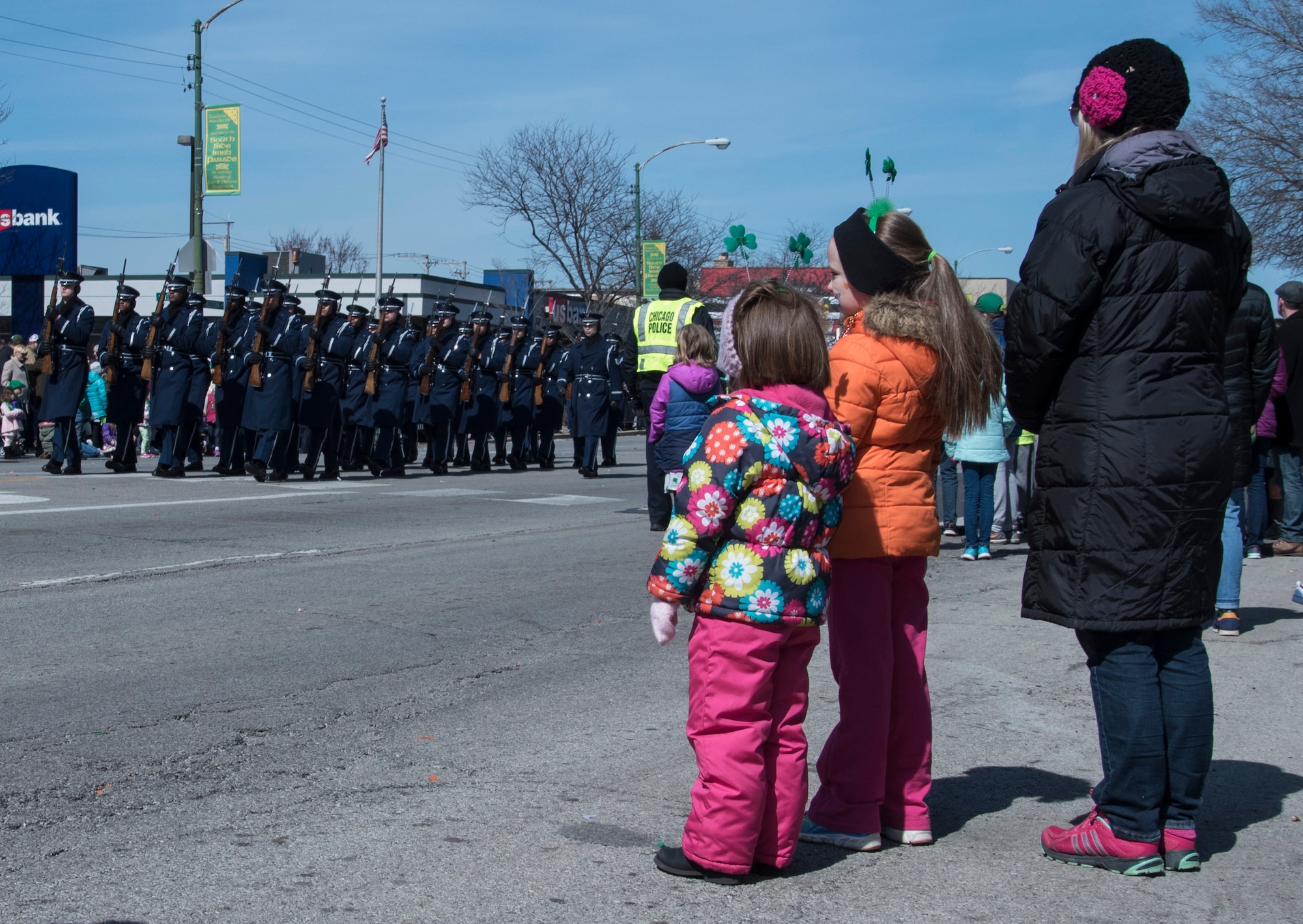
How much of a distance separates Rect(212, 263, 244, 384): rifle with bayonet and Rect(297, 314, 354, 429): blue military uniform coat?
2.98ft

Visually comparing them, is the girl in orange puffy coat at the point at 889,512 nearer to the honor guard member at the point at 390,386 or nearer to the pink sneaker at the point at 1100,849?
the pink sneaker at the point at 1100,849

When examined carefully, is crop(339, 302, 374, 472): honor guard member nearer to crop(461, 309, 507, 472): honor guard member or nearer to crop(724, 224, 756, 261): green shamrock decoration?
crop(461, 309, 507, 472): honor guard member

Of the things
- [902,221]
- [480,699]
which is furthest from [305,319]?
[902,221]

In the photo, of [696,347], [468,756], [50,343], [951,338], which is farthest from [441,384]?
[951,338]

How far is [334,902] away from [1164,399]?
2396 mm

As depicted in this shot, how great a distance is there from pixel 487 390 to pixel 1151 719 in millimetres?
18435

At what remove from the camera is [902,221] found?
12.9 feet

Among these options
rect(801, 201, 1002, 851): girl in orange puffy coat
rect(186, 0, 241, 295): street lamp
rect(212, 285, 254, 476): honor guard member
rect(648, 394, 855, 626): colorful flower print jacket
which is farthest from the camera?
rect(186, 0, 241, 295): street lamp

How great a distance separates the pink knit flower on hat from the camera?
11.4 feet

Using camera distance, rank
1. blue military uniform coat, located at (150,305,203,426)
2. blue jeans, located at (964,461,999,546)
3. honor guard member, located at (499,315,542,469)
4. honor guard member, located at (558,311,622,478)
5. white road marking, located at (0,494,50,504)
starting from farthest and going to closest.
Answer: honor guard member, located at (499,315,542,469) → honor guard member, located at (558,311,622,478) → blue military uniform coat, located at (150,305,203,426) → white road marking, located at (0,494,50,504) → blue jeans, located at (964,461,999,546)

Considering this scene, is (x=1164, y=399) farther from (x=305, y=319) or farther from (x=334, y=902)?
(x=305, y=319)

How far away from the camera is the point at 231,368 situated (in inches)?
654

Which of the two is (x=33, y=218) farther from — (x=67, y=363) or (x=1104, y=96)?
(x=1104, y=96)

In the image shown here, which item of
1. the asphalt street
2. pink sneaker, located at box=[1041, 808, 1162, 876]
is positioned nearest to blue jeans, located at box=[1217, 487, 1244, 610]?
the asphalt street
